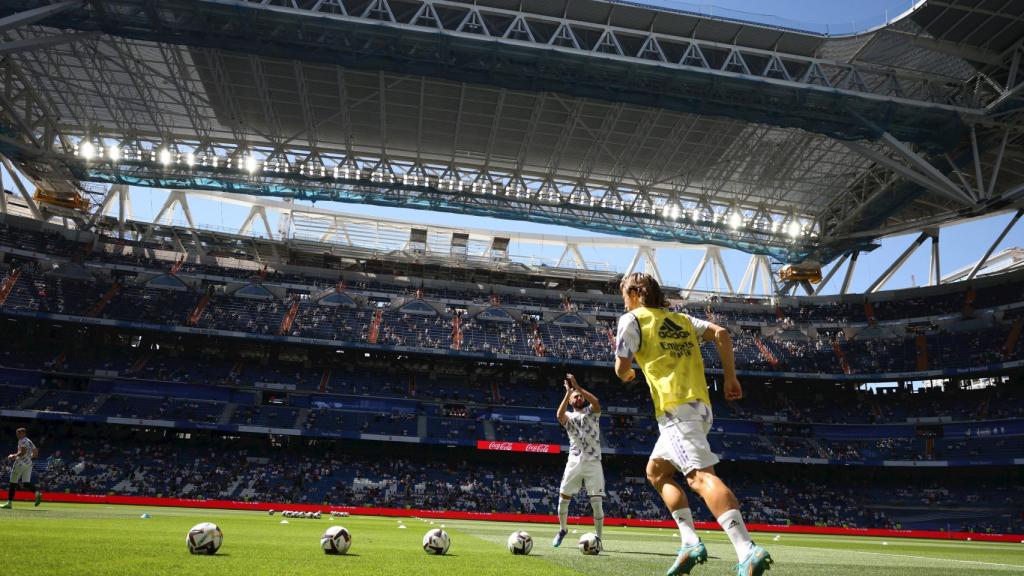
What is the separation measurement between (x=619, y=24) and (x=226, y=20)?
685 inches

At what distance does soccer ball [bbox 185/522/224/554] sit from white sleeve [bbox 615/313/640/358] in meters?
5.34

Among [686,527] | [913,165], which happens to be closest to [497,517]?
[913,165]

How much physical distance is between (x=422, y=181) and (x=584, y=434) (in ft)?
102

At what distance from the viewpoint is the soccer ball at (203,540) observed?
27.3ft

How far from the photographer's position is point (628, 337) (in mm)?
6609

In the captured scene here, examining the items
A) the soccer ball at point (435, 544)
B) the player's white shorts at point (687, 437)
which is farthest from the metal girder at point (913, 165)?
the player's white shorts at point (687, 437)

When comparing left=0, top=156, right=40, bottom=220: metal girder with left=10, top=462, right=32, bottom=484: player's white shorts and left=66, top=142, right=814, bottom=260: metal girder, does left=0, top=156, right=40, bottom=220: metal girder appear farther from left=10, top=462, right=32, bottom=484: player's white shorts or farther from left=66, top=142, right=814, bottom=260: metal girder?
left=10, top=462, right=32, bottom=484: player's white shorts

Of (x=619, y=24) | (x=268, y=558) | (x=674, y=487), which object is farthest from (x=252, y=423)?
(x=674, y=487)

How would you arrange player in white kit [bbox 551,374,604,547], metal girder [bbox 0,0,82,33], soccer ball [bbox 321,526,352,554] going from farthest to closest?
metal girder [bbox 0,0,82,33] < player in white kit [bbox 551,374,604,547] < soccer ball [bbox 321,526,352,554]

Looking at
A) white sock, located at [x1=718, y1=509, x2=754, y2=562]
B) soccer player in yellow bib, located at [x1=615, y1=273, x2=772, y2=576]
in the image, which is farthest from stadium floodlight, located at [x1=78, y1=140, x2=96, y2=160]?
white sock, located at [x1=718, y1=509, x2=754, y2=562]

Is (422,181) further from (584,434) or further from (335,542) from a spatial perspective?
(335,542)

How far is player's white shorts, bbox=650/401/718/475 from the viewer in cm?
623

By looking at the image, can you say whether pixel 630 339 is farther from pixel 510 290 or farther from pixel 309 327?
pixel 510 290

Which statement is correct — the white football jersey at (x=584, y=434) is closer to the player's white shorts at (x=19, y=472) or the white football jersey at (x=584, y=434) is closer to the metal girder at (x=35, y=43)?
the player's white shorts at (x=19, y=472)
